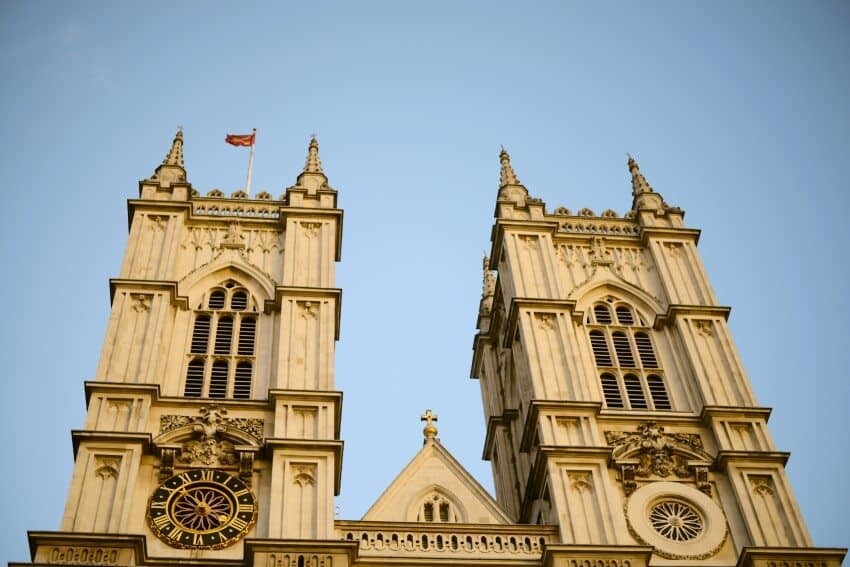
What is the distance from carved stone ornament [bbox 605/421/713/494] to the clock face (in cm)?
891

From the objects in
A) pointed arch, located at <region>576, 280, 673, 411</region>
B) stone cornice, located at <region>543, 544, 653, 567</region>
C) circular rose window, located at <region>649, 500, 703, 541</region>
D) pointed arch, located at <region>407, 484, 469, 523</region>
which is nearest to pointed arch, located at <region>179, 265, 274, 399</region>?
pointed arch, located at <region>407, 484, 469, 523</region>

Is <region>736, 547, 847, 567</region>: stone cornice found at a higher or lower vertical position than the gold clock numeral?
lower

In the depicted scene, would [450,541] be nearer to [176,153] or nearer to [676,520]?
[676,520]

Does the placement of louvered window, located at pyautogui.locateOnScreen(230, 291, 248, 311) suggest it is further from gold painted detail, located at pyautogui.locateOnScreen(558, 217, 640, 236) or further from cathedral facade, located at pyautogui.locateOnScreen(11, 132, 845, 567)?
gold painted detail, located at pyautogui.locateOnScreen(558, 217, 640, 236)

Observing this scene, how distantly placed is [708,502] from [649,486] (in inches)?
55.4

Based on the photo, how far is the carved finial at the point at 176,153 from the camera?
40.8m

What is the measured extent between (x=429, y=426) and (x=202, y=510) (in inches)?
280

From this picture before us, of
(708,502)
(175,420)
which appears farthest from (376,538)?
(708,502)

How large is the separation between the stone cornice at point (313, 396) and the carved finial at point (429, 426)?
272 cm

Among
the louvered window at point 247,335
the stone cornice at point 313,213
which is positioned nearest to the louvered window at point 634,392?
the stone cornice at point 313,213

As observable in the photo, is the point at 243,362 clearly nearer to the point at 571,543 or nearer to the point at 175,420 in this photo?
the point at 175,420

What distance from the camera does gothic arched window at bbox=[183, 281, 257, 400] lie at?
32.9 meters

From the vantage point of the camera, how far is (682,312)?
3619 cm

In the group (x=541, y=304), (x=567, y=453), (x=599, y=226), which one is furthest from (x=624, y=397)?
(x=599, y=226)
